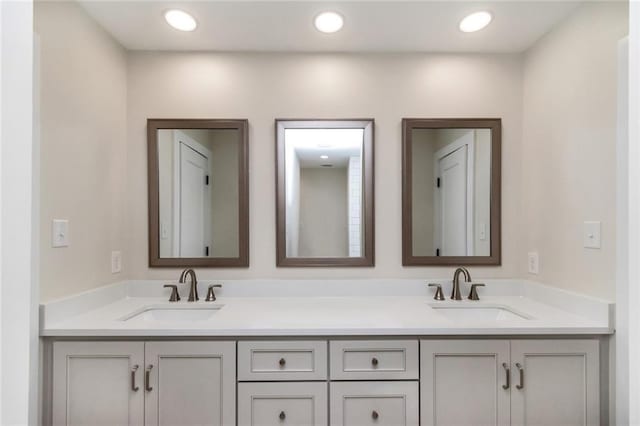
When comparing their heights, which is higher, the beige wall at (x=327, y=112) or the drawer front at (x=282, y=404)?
the beige wall at (x=327, y=112)

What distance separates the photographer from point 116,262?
192cm

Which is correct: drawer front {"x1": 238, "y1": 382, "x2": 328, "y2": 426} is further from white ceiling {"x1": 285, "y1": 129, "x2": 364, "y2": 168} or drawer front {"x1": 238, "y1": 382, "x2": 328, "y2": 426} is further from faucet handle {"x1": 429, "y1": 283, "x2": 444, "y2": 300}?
white ceiling {"x1": 285, "y1": 129, "x2": 364, "y2": 168}

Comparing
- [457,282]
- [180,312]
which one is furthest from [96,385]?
[457,282]

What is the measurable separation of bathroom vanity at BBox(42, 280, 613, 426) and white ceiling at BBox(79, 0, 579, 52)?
1.39 m

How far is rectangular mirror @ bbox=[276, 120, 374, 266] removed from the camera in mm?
2004

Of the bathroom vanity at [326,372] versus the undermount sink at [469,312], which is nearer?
the bathroom vanity at [326,372]

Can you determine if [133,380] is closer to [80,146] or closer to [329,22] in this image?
[80,146]

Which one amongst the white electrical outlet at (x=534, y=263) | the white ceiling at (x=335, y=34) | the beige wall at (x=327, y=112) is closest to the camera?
the white ceiling at (x=335, y=34)

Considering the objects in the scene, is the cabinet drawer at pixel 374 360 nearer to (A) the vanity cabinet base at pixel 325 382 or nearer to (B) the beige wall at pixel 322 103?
(A) the vanity cabinet base at pixel 325 382

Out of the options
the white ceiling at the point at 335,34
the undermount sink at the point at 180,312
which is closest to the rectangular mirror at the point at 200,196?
the undermount sink at the point at 180,312

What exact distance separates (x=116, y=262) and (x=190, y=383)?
2.80ft

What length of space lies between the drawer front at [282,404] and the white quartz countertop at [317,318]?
23 centimetres

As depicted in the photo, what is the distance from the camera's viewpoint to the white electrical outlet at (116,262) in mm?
1889

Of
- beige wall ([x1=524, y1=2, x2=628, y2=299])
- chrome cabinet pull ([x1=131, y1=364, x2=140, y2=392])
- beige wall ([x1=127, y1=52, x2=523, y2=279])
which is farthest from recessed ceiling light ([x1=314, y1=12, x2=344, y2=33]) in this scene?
chrome cabinet pull ([x1=131, y1=364, x2=140, y2=392])
